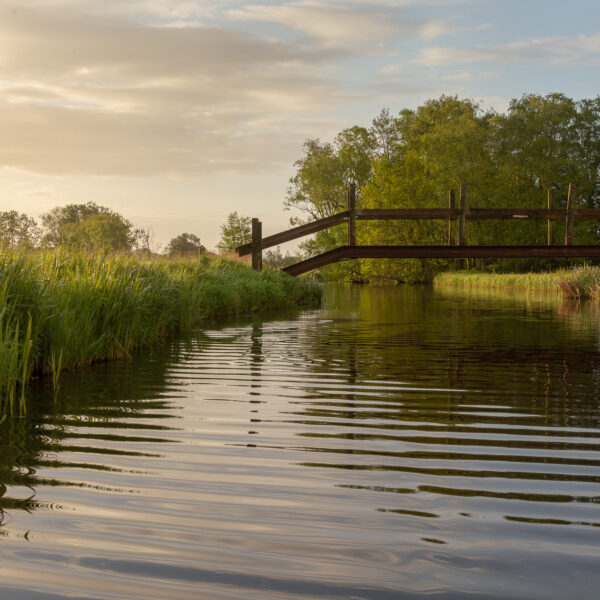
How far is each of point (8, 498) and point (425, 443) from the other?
9.13 feet

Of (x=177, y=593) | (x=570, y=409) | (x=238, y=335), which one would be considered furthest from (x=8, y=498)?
(x=238, y=335)

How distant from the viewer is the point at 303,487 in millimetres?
3752

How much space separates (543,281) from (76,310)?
101ft

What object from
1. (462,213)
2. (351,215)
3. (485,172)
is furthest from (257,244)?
(485,172)

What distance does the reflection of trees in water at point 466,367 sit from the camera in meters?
6.13

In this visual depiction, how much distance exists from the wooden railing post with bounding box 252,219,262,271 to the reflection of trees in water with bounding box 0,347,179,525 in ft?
41.1

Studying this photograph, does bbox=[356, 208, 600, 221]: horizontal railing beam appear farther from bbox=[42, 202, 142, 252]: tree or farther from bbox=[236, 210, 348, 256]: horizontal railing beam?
bbox=[42, 202, 142, 252]: tree

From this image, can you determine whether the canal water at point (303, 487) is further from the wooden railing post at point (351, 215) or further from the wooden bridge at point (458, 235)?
the wooden railing post at point (351, 215)

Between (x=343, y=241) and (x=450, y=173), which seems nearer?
(x=450, y=173)

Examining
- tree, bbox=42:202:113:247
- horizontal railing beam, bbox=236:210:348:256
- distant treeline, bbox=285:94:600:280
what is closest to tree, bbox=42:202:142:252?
tree, bbox=42:202:113:247

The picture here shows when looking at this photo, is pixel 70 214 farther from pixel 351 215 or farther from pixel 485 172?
pixel 351 215

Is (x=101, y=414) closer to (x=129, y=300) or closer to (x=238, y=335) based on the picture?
(x=129, y=300)

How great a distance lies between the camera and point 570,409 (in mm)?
6293

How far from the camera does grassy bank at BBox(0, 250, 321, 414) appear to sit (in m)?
6.94
